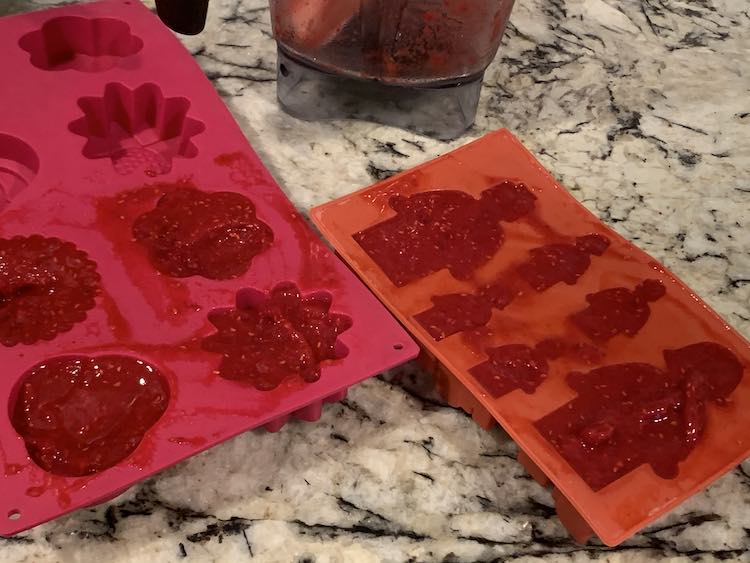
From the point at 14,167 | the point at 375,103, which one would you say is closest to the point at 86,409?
the point at 14,167

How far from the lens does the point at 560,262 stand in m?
0.92

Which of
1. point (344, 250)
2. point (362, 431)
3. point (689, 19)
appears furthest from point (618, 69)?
point (362, 431)

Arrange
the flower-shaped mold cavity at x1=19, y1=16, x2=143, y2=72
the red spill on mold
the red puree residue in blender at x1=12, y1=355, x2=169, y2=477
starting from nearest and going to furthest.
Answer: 1. the red puree residue in blender at x1=12, y1=355, x2=169, y2=477
2. the red spill on mold
3. the flower-shaped mold cavity at x1=19, y1=16, x2=143, y2=72

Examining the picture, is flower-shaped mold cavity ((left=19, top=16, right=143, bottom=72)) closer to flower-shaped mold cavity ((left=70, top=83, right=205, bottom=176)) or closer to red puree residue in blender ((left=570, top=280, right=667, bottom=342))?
flower-shaped mold cavity ((left=70, top=83, right=205, bottom=176))

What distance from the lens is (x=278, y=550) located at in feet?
2.43

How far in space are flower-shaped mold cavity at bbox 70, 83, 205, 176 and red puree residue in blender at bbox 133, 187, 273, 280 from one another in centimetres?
10

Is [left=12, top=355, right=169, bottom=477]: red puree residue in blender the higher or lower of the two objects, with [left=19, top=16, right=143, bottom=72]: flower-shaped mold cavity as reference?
lower

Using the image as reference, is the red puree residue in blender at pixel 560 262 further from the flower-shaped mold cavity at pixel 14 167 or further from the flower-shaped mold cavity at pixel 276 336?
the flower-shaped mold cavity at pixel 14 167

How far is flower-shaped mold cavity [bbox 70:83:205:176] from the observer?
0.98 meters

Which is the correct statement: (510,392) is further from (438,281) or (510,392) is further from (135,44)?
(135,44)

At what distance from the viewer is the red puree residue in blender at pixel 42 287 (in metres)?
0.77

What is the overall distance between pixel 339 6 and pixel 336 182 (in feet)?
0.71

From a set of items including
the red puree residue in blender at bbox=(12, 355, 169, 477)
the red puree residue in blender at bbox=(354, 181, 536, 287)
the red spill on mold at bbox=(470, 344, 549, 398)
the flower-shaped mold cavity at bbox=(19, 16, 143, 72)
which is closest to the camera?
the red puree residue in blender at bbox=(12, 355, 169, 477)

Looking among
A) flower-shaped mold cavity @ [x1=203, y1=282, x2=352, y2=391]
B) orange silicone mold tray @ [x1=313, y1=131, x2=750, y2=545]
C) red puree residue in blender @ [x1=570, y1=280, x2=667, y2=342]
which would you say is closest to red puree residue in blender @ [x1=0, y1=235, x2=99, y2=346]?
flower-shaped mold cavity @ [x1=203, y1=282, x2=352, y2=391]
